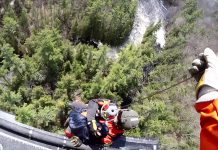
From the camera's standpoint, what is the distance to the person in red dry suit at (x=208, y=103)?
2.08 m

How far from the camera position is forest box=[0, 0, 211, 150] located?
7637mm

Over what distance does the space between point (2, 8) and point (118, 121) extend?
5.99 m

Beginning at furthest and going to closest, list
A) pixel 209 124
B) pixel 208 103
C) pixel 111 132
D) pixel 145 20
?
pixel 145 20, pixel 111 132, pixel 208 103, pixel 209 124

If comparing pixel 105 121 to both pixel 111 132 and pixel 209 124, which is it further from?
pixel 209 124

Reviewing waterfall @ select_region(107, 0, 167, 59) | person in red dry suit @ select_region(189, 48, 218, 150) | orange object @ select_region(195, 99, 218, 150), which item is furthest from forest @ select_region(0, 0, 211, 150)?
orange object @ select_region(195, 99, 218, 150)

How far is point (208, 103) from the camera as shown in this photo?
87.8 inches

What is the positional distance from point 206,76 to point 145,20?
353 inches

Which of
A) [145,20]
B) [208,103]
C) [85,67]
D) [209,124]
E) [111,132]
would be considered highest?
[145,20]

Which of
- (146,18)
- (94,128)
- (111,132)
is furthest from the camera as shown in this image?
(146,18)

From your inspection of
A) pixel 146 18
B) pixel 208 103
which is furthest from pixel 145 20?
pixel 208 103

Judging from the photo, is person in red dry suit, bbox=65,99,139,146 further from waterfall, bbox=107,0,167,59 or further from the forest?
waterfall, bbox=107,0,167,59

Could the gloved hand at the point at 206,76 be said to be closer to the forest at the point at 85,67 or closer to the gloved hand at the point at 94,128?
the gloved hand at the point at 94,128

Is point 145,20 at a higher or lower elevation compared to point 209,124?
higher

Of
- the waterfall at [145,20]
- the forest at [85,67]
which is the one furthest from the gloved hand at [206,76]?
the waterfall at [145,20]
